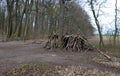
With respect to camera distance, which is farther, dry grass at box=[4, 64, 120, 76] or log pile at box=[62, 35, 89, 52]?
log pile at box=[62, 35, 89, 52]

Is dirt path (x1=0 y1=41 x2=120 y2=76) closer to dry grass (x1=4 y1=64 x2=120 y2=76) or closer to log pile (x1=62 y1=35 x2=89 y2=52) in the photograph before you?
dry grass (x1=4 y1=64 x2=120 y2=76)

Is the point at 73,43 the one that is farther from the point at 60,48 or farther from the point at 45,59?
the point at 45,59

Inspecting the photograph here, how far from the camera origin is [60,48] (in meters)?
21.5

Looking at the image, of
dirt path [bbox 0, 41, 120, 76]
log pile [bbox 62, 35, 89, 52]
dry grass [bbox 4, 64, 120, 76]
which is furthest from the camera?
log pile [bbox 62, 35, 89, 52]

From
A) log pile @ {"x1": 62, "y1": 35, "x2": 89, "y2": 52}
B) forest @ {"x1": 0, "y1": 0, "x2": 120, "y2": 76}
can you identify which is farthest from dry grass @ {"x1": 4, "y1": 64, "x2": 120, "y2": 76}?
log pile @ {"x1": 62, "y1": 35, "x2": 89, "y2": 52}

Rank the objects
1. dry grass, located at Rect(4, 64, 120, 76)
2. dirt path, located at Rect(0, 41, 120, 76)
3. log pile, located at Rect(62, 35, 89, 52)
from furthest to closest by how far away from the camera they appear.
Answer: log pile, located at Rect(62, 35, 89, 52)
dirt path, located at Rect(0, 41, 120, 76)
dry grass, located at Rect(4, 64, 120, 76)

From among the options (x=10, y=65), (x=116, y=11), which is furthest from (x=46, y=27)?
(x=10, y=65)

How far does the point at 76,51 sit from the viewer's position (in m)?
20.5

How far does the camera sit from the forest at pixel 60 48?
11617mm

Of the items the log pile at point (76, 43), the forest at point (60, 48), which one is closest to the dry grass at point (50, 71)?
the forest at point (60, 48)

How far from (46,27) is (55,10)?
8.10m

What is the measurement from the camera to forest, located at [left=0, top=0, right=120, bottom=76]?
11617 millimetres

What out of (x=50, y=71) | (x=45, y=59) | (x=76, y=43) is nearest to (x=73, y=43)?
(x=76, y=43)

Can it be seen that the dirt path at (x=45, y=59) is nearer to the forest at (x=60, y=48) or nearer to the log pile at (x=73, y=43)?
the forest at (x=60, y=48)
